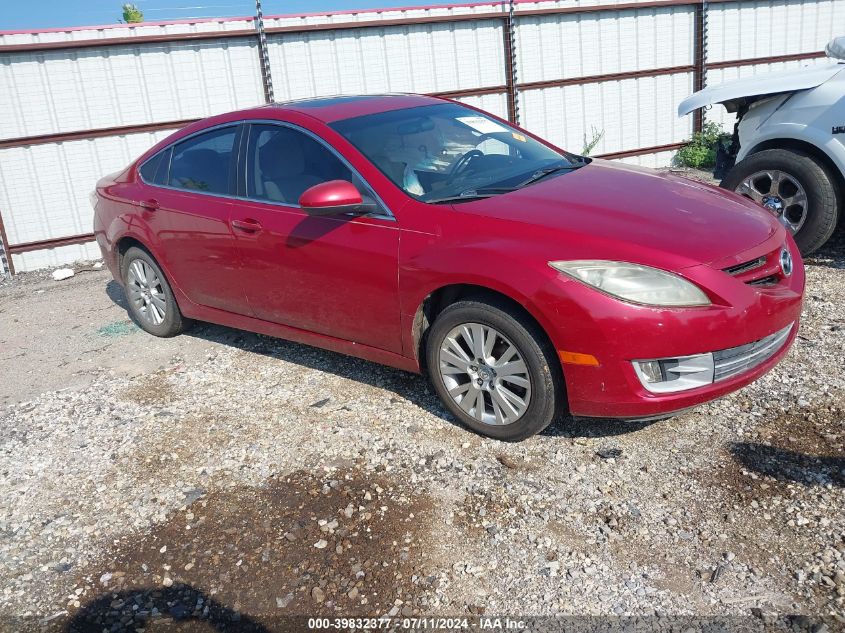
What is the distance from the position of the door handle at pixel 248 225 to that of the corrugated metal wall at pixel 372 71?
564 cm

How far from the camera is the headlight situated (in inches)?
127

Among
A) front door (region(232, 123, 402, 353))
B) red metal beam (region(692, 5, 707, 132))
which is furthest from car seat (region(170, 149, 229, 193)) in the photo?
red metal beam (region(692, 5, 707, 132))

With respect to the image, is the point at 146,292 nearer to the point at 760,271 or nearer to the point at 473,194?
the point at 473,194

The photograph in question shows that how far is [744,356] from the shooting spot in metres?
3.41

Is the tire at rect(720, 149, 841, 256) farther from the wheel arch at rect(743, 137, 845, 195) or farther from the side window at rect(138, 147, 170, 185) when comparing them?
the side window at rect(138, 147, 170, 185)

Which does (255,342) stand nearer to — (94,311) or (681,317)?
(94,311)

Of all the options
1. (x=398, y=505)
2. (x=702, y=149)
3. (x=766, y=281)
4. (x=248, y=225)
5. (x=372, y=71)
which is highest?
(x=372, y=71)

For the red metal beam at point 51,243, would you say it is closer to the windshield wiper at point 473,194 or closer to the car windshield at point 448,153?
the car windshield at point 448,153

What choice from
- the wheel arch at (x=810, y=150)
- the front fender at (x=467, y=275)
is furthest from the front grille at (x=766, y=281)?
the wheel arch at (x=810, y=150)

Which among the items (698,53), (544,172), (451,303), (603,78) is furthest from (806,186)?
(698,53)

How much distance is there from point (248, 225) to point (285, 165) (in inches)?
16.9

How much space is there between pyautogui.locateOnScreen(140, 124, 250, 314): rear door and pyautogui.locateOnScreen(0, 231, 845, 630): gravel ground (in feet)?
2.18

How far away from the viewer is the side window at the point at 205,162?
16.0 feet

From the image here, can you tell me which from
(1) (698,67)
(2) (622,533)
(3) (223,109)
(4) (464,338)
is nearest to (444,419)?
(4) (464,338)
